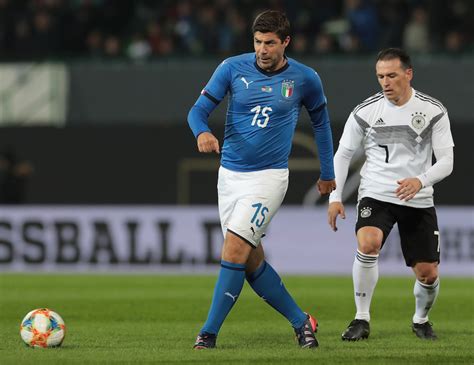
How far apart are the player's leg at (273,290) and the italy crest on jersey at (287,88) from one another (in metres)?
1.08

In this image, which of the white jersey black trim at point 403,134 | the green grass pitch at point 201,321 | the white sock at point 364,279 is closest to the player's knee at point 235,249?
the green grass pitch at point 201,321

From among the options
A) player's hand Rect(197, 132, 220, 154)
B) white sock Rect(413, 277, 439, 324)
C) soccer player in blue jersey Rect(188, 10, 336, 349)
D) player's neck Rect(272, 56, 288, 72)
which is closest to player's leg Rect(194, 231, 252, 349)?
soccer player in blue jersey Rect(188, 10, 336, 349)

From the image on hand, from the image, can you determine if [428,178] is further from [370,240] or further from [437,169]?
[370,240]

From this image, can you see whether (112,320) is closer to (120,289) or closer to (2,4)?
(120,289)

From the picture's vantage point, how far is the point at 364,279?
355 inches

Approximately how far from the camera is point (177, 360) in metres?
7.49

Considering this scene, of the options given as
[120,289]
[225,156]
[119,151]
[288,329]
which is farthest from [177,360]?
[119,151]

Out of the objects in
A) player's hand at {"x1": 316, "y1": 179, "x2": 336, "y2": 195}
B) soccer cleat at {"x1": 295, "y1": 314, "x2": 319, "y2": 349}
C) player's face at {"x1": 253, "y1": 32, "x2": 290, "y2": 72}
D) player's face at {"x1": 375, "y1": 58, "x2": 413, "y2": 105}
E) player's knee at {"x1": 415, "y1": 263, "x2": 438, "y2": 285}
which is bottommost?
soccer cleat at {"x1": 295, "y1": 314, "x2": 319, "y2": 349}

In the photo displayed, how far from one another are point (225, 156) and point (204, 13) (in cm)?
1292

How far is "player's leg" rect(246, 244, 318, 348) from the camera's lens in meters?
8.27

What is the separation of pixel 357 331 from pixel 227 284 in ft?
4.45

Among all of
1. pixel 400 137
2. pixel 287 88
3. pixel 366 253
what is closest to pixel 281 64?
pixel 287 88

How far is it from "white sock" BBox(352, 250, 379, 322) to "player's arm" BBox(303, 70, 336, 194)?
72cm

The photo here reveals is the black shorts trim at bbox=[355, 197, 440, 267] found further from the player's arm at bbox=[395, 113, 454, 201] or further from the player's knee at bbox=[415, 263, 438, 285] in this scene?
the player's arm at bbox=[395, 113, 454, 201]
